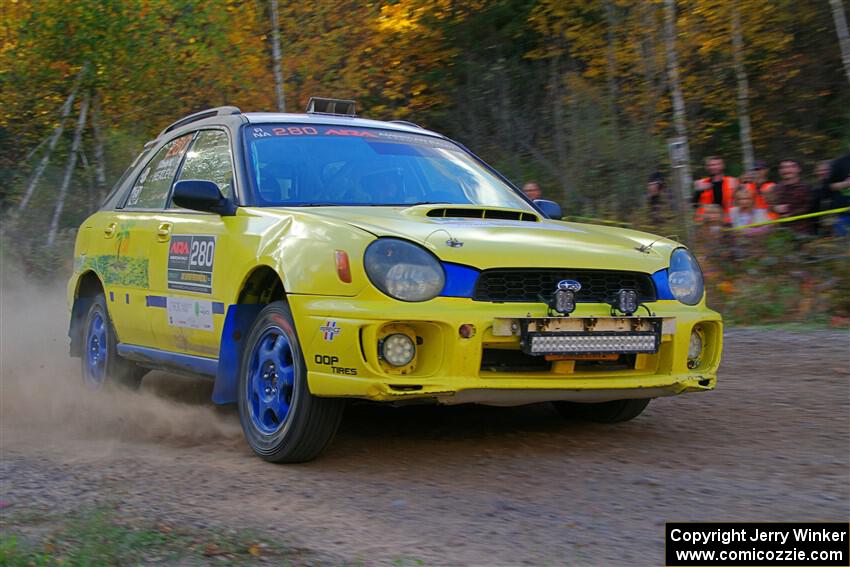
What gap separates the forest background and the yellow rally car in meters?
9.51

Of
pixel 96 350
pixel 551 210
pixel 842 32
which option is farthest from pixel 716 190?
pixel 96 350

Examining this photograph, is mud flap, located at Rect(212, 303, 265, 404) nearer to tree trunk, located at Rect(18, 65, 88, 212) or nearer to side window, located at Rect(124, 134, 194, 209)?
side window, located at Rect(124, 134, 194, 209)

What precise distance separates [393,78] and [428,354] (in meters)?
18.3

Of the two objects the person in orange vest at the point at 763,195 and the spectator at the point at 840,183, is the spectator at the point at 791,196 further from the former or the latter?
Answer: the spectator at the point at 840,183

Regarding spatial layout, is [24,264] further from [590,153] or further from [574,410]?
[574,410]

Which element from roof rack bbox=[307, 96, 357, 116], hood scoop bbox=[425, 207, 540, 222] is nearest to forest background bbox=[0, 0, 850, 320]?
roof rack bbox=[307, 96, 357, 116]

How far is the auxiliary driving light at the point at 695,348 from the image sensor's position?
17.6ft

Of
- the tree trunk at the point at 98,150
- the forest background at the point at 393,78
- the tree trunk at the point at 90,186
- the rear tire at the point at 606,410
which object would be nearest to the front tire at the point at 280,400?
the rear tire at the point at 606,410

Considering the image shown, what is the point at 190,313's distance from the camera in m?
5.96

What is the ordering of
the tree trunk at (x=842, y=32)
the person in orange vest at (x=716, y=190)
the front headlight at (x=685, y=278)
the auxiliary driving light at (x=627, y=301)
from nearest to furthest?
the auxiliary driving light at (x=627, y=301) → the front headlight at (x=685, y=278) → the person in orange vest at (x=716, y=190) → the tree trunk at (x=842, y=32)

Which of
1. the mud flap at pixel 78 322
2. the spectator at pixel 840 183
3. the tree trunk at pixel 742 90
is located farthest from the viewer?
the tree trunk at pixel 742 90

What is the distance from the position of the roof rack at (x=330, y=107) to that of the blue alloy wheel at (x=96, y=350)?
6.31 ft

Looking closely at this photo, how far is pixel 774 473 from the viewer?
4617mm

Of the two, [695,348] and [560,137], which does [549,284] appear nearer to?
[695,348]
